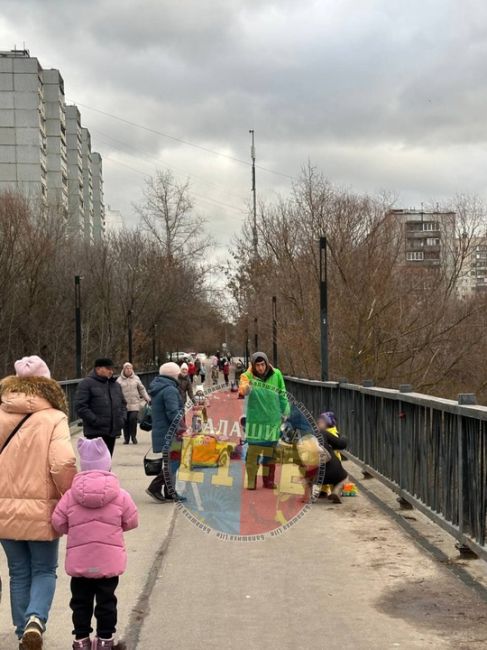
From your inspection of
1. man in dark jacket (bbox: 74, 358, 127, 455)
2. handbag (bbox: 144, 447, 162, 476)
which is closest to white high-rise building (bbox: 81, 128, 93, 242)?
man in dark jacket (bbox: 74, 358, 127, 455)

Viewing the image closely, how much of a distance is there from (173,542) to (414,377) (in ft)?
80.6

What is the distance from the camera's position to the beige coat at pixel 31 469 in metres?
4.57

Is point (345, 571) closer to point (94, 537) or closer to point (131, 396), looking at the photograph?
point (94, 537)

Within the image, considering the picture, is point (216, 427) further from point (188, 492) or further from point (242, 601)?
point (242, 601)

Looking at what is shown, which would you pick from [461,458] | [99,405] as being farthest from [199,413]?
[461,458]

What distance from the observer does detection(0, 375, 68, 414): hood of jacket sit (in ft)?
15.6

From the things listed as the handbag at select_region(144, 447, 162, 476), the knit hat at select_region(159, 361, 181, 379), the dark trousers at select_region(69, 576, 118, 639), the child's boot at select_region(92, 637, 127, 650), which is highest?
the knit hat at select_region(159, 361, 181, 379)

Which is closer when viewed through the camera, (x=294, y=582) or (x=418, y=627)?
(x=418, y=627)

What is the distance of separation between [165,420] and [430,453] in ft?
11.7

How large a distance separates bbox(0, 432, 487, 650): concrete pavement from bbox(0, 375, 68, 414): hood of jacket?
1.38 m

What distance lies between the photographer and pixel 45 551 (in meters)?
4.70

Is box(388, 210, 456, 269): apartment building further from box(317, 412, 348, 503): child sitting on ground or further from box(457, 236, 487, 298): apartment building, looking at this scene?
box(317, 412, 348, 503): child sitting on ground

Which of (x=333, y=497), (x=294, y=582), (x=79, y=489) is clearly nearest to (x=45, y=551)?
(x=79, y=489)

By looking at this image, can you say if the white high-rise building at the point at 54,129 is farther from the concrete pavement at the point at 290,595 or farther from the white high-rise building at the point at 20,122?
the concrete pavement at the point at 290,595
